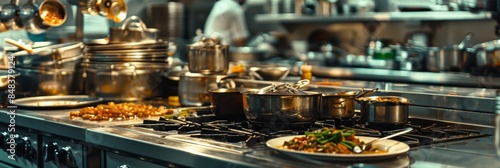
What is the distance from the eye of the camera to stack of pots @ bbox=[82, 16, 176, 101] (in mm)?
3441

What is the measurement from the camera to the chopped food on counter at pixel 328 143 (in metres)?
1.86

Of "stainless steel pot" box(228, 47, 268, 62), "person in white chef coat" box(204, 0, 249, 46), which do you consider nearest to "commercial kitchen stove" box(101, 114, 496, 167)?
"stainless steel pot" box(228, 47, 268, 62)

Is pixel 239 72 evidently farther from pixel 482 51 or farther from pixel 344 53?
pixel 344 53

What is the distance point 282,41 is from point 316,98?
19.4ft

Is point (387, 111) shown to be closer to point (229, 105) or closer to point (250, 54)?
point (229, 105)

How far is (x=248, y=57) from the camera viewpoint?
751 cm

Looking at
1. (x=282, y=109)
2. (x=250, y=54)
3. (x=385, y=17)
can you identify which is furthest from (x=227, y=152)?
(x=250, y=54)

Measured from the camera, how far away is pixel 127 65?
11.4 ft

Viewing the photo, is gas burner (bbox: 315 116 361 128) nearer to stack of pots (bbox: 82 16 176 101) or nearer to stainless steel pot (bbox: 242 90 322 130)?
stainless steel pot (bbox: 242 90 322 130)

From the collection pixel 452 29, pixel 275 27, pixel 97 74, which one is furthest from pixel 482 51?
pixel 275 27

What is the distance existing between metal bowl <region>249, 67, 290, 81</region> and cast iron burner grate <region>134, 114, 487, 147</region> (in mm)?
877

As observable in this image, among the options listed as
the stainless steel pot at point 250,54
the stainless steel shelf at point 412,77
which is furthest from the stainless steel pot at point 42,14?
the stainless steel pot at point 250,54

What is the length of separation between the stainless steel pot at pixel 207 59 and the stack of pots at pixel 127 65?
324mm

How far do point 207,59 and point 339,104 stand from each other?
91 centimetres
